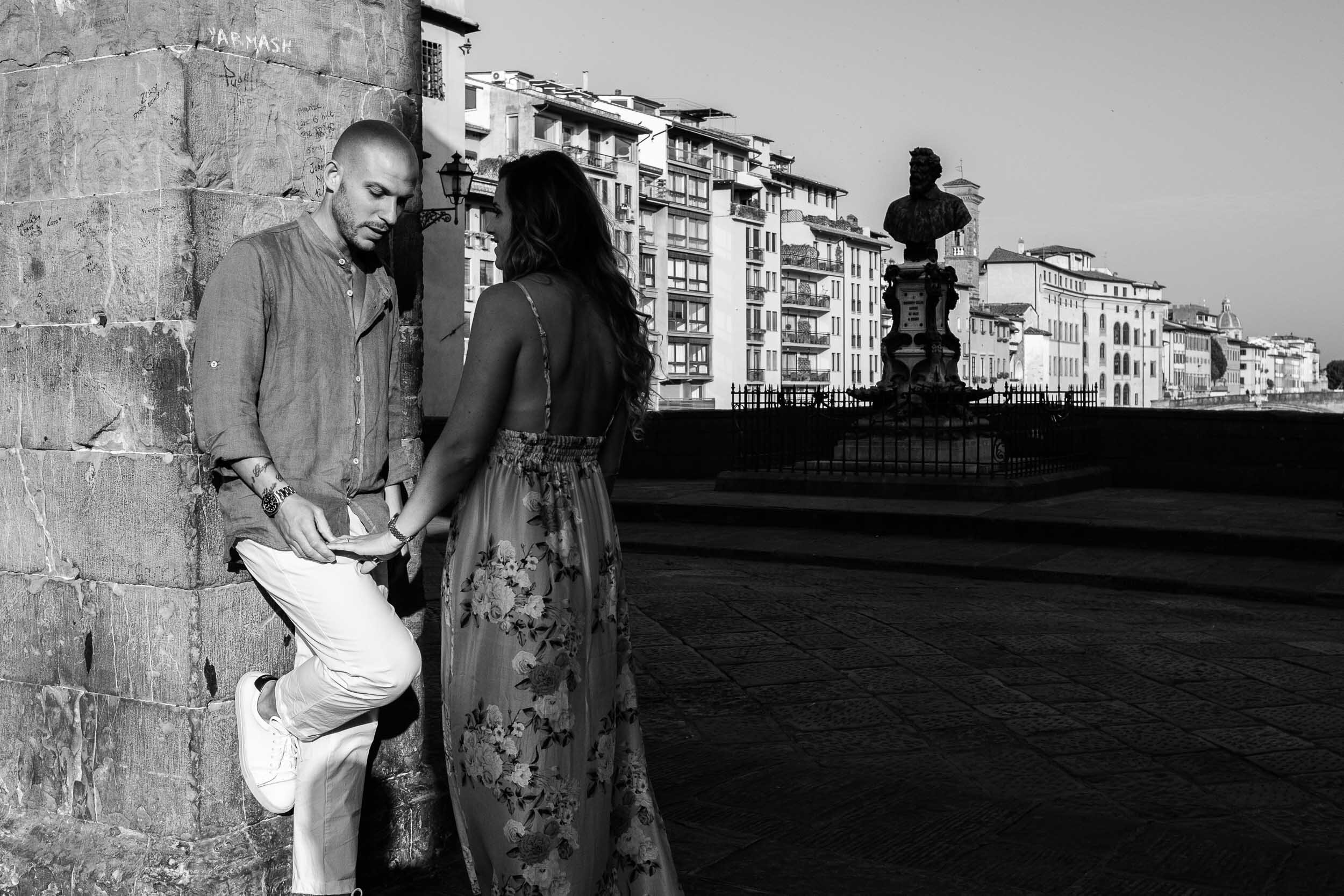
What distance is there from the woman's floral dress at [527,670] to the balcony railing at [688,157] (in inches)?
2904

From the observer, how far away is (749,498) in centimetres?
1448

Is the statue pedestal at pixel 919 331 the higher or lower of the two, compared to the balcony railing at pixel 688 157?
lower

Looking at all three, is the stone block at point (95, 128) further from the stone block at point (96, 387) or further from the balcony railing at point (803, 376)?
the balcony railing at point (803, 376)

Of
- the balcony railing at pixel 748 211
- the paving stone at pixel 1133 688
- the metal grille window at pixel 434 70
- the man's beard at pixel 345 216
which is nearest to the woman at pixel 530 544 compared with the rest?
the man's beard at pixel 345 216

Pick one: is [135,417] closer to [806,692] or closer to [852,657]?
[806,692]

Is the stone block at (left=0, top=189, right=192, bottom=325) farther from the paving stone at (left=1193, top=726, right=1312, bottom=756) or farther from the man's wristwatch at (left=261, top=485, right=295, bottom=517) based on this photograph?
the paving stone at (left=1193, top=726, right=1312, bottom=756)

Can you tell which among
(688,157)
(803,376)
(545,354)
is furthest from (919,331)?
(803,376)

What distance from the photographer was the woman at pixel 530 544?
9.48ft

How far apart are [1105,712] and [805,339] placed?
8426cm

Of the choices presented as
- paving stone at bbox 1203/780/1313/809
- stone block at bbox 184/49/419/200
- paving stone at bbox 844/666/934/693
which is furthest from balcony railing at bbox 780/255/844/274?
stone block at bbox 184/49/419/200

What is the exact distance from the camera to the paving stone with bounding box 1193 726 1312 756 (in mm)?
4988

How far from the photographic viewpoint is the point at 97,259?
333 centimetres

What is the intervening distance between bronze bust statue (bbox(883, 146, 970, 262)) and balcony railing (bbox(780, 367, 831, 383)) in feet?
225

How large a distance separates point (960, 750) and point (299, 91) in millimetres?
3117
